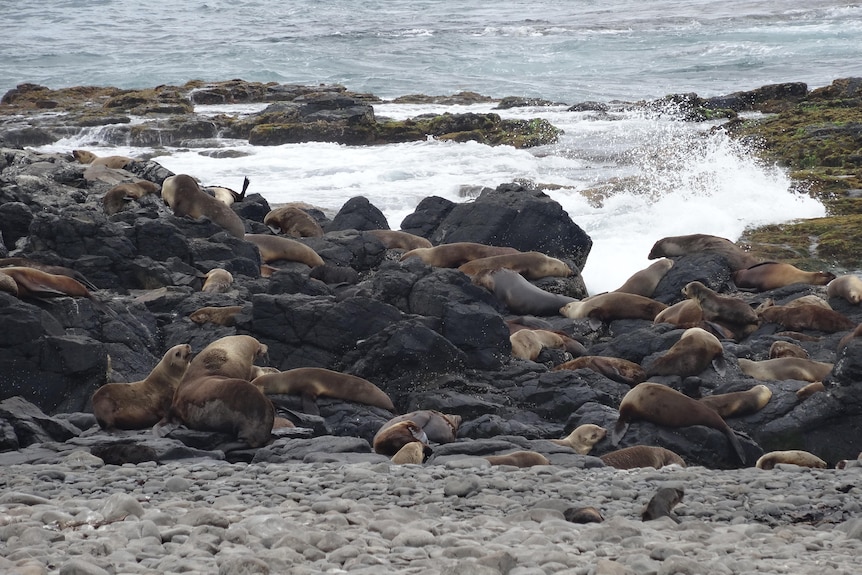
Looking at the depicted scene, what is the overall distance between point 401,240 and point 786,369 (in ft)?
22.5

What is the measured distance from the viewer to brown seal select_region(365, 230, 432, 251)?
52.0 feet

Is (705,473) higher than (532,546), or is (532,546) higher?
(532,546)

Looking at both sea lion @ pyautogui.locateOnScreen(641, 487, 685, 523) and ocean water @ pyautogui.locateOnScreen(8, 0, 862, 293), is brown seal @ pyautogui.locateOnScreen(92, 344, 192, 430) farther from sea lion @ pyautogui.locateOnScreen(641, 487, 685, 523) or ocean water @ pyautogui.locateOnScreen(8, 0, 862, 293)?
ocean water @ pyautogui.locateOnScreen(8, 0, 862, 293)

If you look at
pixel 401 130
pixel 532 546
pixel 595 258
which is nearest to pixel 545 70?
pixel 401 130

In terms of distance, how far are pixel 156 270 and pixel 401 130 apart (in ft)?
60.7

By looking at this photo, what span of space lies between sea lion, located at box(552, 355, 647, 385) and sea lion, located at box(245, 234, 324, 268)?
4932 millimetres

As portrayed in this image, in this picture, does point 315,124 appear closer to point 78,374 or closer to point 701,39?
point 78,374

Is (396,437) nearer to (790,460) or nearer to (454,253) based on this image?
(790,460)

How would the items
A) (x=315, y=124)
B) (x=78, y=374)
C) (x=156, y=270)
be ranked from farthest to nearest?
(x=315, y=124), (x=156, y=270), (x=78, y=374)

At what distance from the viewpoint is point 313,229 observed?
16.9m

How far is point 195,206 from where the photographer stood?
15219 millimetres

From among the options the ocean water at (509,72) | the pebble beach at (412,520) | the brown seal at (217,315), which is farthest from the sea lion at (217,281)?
the ocean water at (509,72)

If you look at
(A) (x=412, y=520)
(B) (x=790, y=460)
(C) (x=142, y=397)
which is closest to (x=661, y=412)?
(B) (x=790, y=460)

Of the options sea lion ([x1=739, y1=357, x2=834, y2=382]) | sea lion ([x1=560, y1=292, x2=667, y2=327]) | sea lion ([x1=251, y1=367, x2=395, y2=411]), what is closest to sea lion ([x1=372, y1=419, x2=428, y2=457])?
sea lion ([x1=251, y1=367, x2=395, y2=411])
